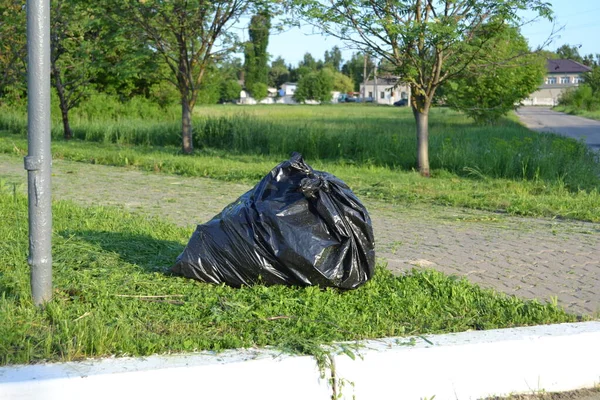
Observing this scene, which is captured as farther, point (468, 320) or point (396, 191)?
point (396, 191)

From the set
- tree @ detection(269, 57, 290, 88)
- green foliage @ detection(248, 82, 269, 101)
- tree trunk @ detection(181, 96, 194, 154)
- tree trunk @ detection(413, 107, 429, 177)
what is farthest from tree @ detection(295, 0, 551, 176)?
tree @ detection(269, 57, 290, 88)

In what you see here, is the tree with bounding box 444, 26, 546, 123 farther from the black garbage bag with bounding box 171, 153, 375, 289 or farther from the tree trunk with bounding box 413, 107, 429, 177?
the black garbage bag with bounding box 171, 153, 375, 289

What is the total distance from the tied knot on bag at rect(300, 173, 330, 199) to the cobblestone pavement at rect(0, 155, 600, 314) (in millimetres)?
1441

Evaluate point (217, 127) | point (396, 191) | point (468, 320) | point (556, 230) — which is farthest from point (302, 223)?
point (217, 127)

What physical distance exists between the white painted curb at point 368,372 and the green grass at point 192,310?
187 mm

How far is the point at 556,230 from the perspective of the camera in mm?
8297

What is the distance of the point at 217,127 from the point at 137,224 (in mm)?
12081

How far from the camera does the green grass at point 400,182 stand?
988 centimetres

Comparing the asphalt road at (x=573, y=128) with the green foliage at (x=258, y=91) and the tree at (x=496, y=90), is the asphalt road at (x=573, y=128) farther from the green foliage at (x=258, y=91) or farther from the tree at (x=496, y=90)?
the green foliage at (x=258, y=91)

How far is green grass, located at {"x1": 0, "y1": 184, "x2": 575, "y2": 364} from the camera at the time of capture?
3846 mm

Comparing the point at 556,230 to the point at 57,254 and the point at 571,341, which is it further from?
the point at 57,254

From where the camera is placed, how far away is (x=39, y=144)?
419 cm

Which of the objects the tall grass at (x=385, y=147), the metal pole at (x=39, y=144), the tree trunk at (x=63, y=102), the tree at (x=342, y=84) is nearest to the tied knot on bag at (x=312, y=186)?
the metal pole at (x=39, y=144)

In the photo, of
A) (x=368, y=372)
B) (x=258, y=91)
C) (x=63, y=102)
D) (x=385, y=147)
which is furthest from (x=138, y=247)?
(x=258, y=91)
